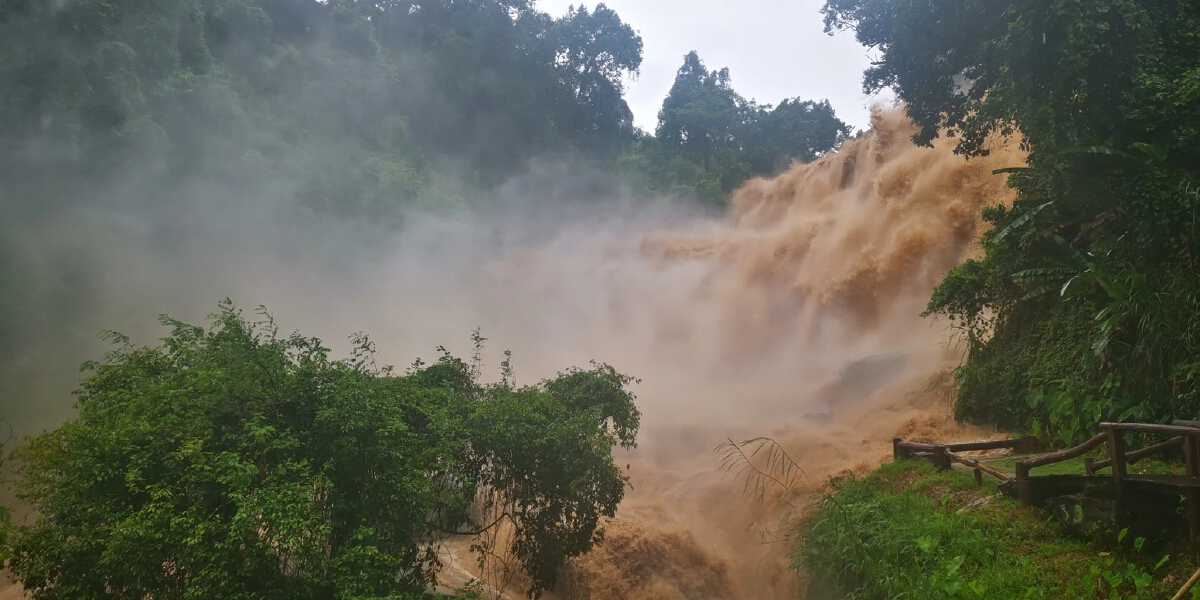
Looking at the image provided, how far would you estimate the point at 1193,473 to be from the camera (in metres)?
5.42

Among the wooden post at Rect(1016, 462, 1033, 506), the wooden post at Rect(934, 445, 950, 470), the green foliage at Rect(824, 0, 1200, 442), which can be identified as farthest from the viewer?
the wooden post at Rect(934, 445, 950, 470)

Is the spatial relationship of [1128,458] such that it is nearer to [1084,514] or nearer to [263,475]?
[1084,514]

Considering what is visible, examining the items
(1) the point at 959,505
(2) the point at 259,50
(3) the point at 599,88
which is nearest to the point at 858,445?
(1) the point at 959,505

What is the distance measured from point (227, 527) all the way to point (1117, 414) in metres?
9.24

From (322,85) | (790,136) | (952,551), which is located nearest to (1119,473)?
(952,551)

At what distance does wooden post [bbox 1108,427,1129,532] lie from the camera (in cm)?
605

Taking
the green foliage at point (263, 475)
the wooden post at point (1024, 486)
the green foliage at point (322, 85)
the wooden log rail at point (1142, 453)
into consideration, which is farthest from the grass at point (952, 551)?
the green foliage at point (322, 85)

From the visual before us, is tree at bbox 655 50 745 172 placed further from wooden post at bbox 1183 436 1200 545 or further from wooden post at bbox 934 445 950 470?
wooden post at bbox 1183 436 1200 545

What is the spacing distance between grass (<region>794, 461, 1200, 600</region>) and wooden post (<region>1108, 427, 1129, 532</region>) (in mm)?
205

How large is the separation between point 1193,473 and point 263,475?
770 cm

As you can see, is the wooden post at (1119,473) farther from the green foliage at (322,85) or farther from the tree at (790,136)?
the tree at (790,136)

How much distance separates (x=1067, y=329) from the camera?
414 inches

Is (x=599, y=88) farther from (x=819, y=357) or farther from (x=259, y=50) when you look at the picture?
(x=819, y=357)

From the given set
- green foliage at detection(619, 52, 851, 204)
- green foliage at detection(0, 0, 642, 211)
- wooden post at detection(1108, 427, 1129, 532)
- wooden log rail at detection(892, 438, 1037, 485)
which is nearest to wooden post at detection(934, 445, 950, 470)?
wooden log rail at detection(892, 438, 1037, 485)
